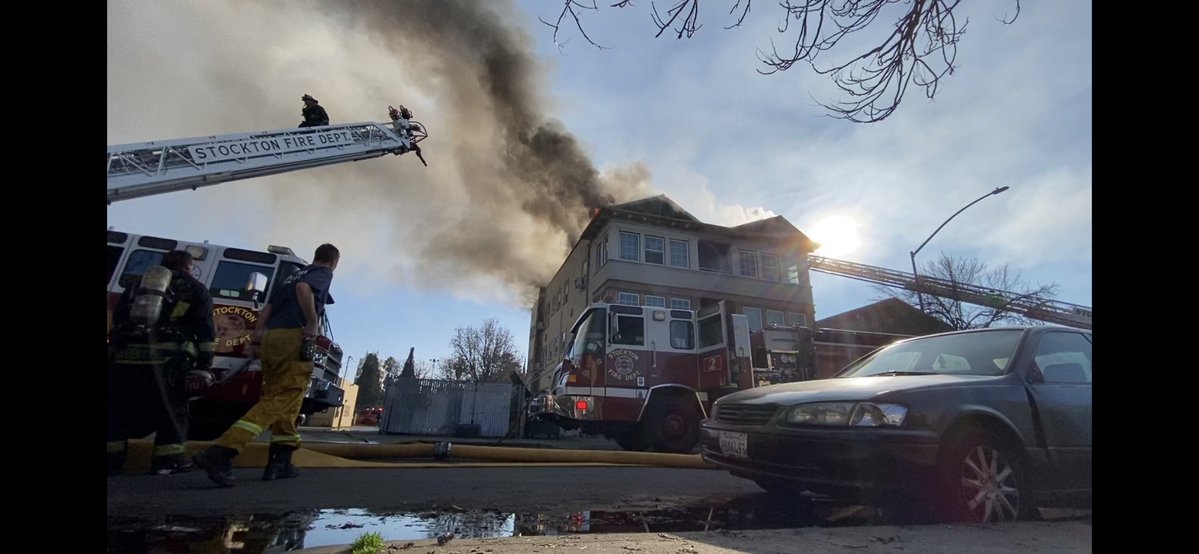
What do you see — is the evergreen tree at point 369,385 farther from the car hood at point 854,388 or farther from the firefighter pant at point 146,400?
the car hood at point 854,388

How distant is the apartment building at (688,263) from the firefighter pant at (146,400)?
1955 cm

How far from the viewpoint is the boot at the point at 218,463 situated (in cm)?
377

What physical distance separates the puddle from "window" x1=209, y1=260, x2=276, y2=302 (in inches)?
219

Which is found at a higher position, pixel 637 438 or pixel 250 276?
pixel 250 276

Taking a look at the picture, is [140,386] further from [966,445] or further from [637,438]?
[637,438]

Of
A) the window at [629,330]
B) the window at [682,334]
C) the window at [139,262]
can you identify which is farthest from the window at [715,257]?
the window at [139,262]

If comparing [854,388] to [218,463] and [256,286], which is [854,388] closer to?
[218,463]

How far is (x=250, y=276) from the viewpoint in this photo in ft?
25.5

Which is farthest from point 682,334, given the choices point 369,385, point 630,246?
point 369,385

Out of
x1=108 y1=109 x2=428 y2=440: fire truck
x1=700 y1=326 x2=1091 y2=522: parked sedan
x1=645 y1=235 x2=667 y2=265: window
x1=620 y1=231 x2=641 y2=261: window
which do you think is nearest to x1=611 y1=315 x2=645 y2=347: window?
x1=108 y1=109 x2=428 y2=440: fire truck

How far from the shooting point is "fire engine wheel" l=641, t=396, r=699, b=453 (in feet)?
30.4

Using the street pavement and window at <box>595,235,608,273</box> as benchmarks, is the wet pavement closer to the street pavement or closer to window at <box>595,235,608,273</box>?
the street pavement
